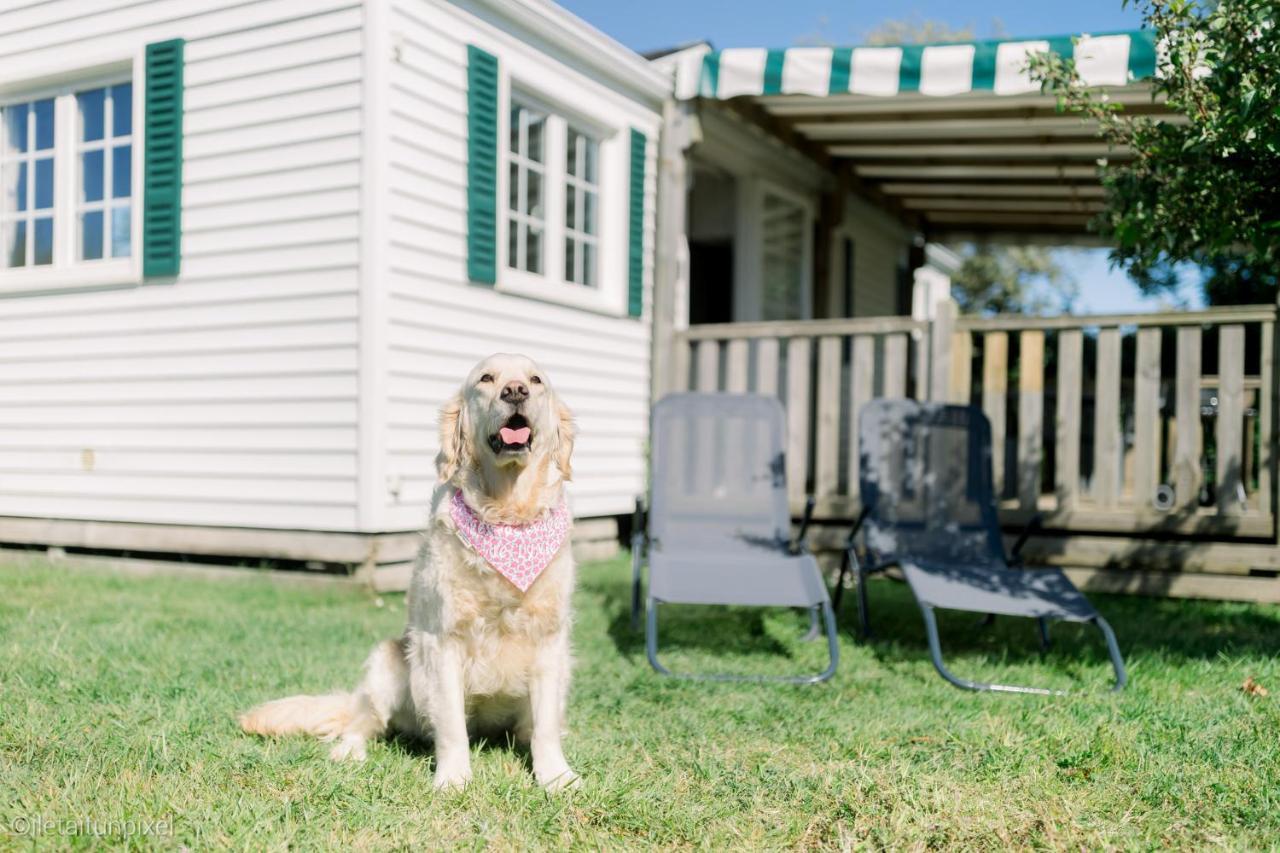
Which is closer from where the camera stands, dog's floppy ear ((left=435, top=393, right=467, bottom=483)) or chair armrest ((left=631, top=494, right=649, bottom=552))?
dog's floppy ear ((left=435, top=393, right=467, bottom=483))

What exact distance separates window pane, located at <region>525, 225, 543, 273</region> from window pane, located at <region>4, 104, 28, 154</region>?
10.9 ft

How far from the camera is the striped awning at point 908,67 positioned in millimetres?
6047

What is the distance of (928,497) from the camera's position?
204 inches

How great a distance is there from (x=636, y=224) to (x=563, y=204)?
679mm

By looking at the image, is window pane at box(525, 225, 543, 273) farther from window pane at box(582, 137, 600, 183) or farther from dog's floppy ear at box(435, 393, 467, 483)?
dog's floppy ear at box(435, 393, 467, 483)

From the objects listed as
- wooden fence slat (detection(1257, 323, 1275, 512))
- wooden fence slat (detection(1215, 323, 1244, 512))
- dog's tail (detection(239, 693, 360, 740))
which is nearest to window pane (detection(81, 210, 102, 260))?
dog's tail (detection(239, 693, 360, 740))

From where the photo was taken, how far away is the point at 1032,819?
8.10 ft

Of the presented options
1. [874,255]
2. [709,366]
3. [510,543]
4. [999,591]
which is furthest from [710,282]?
[510,543]

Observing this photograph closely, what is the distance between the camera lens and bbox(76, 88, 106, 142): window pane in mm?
6426

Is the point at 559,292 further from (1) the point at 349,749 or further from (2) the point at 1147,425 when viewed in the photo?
(1) the point at 349,749

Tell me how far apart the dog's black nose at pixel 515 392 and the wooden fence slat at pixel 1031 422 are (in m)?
4.22

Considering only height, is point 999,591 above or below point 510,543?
below

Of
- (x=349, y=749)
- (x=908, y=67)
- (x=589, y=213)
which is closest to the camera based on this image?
(x=349, y=749)

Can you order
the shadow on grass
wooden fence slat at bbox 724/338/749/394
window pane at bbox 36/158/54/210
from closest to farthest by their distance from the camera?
the shadow on grass < window pane at bbox 36/158/54/210 < wooden fence slat at bbox 724/338/749/394
